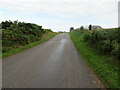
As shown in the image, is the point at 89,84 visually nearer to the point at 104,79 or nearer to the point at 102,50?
the point at 104,79

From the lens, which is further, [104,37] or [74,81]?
[104,37]

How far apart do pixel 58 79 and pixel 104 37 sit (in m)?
7.91

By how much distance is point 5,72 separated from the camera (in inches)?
279

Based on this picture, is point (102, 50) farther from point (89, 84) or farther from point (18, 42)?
point (18, 42)

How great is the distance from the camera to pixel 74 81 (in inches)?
233

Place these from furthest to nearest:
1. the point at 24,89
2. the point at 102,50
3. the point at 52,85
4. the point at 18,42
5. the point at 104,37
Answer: the point at 18,42 → the point at 104,37 → the point at 102,50 → the point at 52,85 → the point at 24,89

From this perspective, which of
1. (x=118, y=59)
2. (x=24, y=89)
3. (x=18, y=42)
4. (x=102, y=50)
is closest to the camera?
(x=24, y=89)

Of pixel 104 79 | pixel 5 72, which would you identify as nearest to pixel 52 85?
pixel 104 79

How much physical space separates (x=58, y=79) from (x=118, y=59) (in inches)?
163

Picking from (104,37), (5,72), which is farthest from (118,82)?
(104,37)

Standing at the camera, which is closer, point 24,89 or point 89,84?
point 24,89

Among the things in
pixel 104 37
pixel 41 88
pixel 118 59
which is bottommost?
pixel 41 88

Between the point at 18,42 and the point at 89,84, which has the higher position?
the point at 18,42

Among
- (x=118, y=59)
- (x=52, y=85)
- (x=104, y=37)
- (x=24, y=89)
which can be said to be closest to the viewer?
(x=24, y=89)
